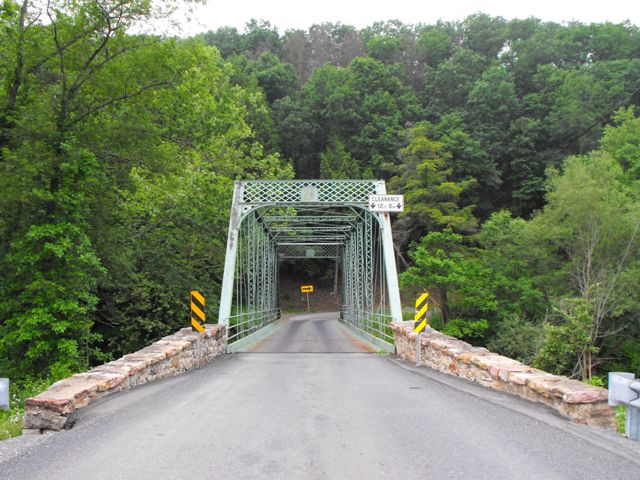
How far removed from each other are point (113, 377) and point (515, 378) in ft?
14.7

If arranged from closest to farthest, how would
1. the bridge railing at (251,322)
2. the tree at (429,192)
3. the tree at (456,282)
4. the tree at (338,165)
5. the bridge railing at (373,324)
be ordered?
the bridge railing at (373,324) → the bridge railing at (251,322) → the tree at (456,282) → the tree at (429,192) → the tree at (338,165)

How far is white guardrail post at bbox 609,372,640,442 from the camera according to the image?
3.80 meters

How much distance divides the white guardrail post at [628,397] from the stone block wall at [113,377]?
4.45 meters

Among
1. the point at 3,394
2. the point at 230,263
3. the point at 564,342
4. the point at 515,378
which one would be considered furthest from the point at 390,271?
the point at 3,394

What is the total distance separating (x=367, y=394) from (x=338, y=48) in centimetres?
7280

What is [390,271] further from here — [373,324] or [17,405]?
[17,405]

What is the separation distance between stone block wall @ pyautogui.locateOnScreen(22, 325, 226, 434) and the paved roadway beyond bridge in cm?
15

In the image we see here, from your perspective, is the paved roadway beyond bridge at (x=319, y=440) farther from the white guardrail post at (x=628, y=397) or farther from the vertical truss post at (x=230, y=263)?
the vertical truss post at (x=230, y=263)

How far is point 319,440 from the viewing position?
3.98m

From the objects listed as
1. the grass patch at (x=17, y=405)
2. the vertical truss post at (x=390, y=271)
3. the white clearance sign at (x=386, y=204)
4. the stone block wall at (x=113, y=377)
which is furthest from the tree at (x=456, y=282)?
the grass patch at (x=17, y=405)

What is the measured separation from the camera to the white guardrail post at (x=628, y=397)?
3.80 m

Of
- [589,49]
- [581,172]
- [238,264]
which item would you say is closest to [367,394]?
[238,264]

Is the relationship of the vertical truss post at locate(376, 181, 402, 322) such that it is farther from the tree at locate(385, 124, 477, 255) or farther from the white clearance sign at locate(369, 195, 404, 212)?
the tree at locate(385, 124, 477, 255)

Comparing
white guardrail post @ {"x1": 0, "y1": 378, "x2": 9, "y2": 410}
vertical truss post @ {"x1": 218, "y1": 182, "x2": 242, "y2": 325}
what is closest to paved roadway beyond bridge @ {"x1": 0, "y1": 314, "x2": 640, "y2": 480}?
white guardrail post @ {"x1": 0, "y1": 378, "x2": 9, "y2": 410}
